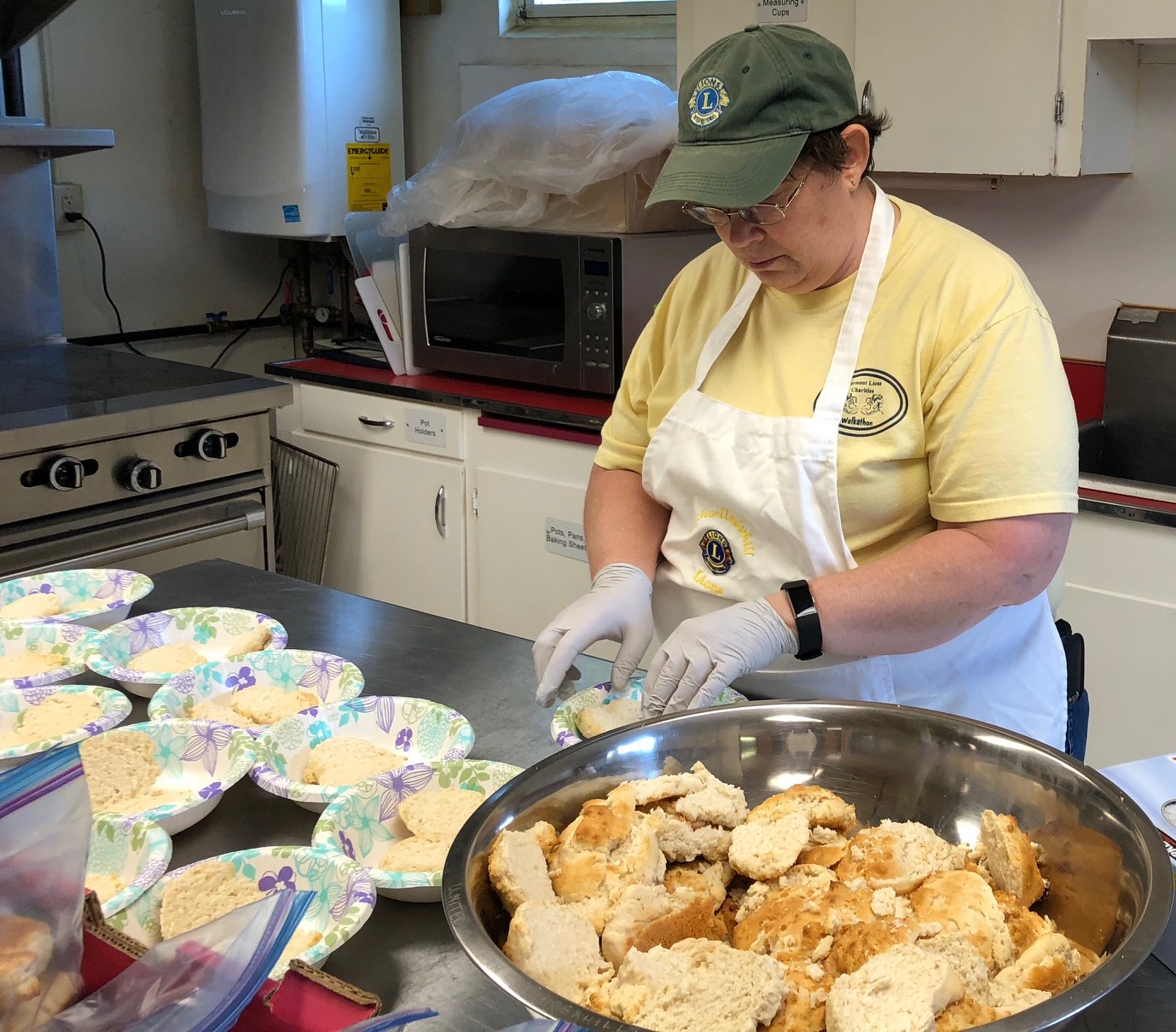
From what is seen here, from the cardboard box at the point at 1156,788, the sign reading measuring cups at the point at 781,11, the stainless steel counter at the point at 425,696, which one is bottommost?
the stainless steel counter at the point at 425,696

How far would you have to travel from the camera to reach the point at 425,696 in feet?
4.53

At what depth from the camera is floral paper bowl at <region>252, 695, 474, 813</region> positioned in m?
1.20

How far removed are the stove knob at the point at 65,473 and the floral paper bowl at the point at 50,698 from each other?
1.26 m

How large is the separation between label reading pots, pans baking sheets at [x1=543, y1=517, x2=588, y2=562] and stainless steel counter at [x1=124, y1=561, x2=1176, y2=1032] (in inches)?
43.0

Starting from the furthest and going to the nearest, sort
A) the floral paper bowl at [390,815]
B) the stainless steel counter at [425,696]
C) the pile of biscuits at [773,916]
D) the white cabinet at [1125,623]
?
the white cabinet at [1125,623]
the floral paper bowl at [390,815]
the stainless steel counter at [425,696]
the pile of biscuits at [773,916]

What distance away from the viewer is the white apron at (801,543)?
1.35 m

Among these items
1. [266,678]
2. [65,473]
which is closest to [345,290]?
[65,473]

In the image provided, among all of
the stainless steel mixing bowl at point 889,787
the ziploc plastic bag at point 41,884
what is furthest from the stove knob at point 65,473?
the ziploc plastic bag at point 41,884

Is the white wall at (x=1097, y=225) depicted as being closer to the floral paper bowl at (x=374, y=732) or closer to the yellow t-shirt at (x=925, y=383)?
the yellow t-shirt at (x=925, y=383)

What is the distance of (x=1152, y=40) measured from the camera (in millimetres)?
2207

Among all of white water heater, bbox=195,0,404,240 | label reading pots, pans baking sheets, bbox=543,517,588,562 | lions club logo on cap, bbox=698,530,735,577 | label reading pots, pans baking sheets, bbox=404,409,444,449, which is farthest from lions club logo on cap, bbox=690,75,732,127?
white water heater, bbox=195,0,404,240

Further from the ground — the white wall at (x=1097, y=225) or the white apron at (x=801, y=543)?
the white wall at (x=1097, y=225)

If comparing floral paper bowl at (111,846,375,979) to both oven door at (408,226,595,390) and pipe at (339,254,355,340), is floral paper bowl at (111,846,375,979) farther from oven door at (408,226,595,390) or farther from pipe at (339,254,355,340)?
pipe at (339,254,355,340)

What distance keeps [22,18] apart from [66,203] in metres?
0.77
